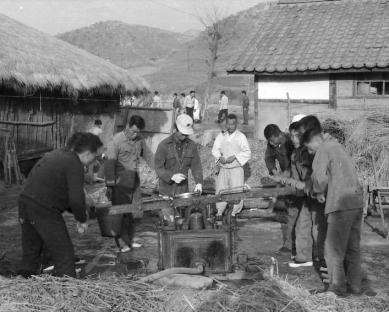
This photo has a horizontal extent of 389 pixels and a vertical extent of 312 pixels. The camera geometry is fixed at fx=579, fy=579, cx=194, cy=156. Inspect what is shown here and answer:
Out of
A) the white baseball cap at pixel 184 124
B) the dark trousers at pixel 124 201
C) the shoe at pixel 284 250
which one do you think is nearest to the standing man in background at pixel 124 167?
the dark trousers at pixel 124 201

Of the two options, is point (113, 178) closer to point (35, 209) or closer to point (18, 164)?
point (35, 209)

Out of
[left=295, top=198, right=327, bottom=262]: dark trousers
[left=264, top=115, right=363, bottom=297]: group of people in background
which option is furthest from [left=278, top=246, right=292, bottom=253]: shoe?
[left=264, top=115, right=363, bottom=297]: group of people in background

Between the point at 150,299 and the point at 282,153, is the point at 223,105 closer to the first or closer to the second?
the point at 282,153

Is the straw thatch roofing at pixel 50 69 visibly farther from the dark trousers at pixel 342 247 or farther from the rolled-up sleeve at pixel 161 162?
the dark trousers at pixel 342 247

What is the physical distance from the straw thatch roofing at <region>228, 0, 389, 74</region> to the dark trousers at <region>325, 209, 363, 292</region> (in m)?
8.79

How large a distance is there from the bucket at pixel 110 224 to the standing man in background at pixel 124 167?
0.37m

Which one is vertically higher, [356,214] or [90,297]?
[356,214]

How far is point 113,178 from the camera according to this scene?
23.7 ft

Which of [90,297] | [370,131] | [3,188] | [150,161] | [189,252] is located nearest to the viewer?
[90,297]

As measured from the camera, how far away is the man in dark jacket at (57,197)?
507 cm

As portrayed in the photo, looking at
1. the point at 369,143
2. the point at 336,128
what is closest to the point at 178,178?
the point at 369,143

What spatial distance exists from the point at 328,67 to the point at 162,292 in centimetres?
1004

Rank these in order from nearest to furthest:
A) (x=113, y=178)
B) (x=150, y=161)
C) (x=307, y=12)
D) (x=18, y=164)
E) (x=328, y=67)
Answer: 1. (x=113, y=178)
2. (x=18, y=164)
3. (x=328, y=67)
4. (x=150, y=161)
5. (x=307, y=12)

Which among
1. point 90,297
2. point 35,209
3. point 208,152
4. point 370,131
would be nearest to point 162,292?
point 90,297
